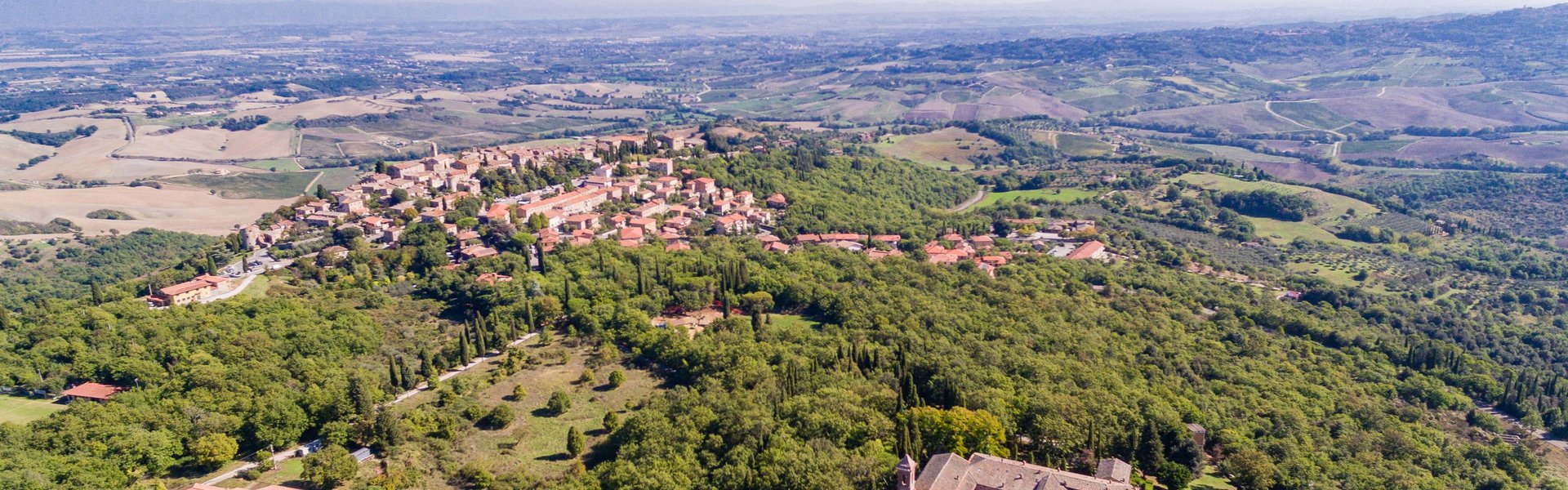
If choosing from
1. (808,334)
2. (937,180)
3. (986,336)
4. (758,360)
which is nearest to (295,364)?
(758,360)

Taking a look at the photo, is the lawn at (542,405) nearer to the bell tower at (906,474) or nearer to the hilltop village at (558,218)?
the bell tower at (906,474)

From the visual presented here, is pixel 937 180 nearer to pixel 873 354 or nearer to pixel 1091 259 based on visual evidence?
pixel 1091 259

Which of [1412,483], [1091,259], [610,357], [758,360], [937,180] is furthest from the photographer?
[937,180]

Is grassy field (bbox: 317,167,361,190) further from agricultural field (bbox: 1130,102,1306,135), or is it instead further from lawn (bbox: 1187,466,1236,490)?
agricultural field (bbox: 1130,102,1306,135)

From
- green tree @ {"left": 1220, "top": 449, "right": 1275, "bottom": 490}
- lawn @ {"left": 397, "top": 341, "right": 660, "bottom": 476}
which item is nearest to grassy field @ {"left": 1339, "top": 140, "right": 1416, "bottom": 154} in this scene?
green tree @ {"left": 1220, "top": 449, "right": 1275, "bottom": 490}

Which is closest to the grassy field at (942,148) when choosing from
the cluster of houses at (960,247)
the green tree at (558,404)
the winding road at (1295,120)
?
the cluster of houses at (960,247)

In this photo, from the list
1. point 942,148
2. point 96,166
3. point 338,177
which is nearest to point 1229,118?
point 942,148
